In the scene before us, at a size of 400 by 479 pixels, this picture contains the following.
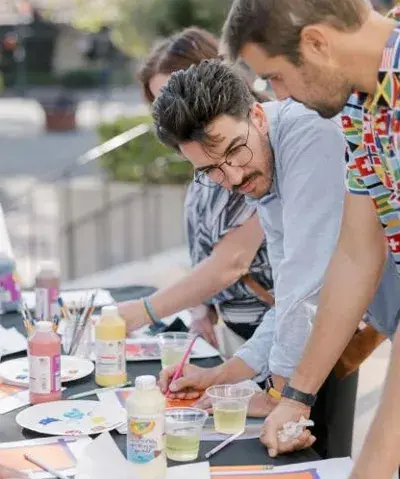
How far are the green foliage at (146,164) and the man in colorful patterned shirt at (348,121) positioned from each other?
18.1 feet

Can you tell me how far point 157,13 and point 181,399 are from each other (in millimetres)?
6217

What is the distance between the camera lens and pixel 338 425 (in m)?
2.86

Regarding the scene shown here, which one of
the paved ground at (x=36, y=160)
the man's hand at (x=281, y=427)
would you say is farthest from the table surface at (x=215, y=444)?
the paved ground at (x=36, y=160)

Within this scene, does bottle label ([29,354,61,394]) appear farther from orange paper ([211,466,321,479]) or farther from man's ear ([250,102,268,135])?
man's ear ([250,102,268,135])

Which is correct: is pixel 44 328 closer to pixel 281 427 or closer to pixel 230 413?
pixel 230 413

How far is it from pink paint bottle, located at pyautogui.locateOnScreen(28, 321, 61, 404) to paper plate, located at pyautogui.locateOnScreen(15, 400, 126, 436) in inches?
1.6

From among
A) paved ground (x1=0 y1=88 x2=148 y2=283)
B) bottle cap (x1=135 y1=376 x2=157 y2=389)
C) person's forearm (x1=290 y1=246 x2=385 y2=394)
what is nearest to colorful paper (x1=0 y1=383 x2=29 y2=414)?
bottle cap (x1=135 y1=376 x2=157 y2=389)

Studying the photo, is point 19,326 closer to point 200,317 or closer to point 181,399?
point 200,317

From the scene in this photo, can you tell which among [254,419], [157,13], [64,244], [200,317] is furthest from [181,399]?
[157,13]

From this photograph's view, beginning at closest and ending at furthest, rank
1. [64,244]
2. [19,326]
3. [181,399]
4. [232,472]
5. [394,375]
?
[394,375]
[232,472]
[181,399]
[19,326]
[64,244]

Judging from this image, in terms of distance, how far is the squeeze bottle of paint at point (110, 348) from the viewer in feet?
8.72

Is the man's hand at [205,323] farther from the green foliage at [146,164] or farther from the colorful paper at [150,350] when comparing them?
the green foliage at [146,164]

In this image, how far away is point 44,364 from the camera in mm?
2531

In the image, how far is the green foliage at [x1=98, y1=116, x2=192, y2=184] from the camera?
7.96 metres
